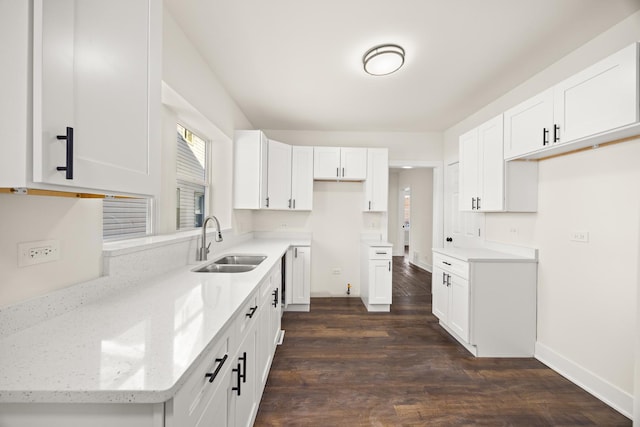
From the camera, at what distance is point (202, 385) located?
87 cm

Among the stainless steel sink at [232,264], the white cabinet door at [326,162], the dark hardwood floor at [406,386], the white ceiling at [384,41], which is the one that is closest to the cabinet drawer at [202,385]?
the dark hardwood floor at [406,386]

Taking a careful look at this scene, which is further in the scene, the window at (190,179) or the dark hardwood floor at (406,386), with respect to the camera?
the window at (190,179)

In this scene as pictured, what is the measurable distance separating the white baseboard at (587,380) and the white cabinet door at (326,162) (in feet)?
9.90

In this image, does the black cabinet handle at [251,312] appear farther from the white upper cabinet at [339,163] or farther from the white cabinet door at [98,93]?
the white upper cabinet at [339,163]

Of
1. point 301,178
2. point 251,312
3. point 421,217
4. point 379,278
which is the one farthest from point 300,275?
point 421,217

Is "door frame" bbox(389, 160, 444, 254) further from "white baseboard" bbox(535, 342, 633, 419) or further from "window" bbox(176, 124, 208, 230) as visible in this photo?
"window" bbox(176, 124, 208, 230)

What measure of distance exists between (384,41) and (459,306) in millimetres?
2560

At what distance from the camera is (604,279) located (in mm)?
1939

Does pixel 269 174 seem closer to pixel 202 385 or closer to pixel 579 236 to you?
pixel 202 385

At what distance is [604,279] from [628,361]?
54 cm

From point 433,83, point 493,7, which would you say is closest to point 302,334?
point 433,83

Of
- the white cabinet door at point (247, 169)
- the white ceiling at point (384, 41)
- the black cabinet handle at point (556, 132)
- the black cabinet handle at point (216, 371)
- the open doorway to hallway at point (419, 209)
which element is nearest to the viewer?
the black cabinet handle at point (216, 371)

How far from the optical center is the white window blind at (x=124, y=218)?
5.37ft

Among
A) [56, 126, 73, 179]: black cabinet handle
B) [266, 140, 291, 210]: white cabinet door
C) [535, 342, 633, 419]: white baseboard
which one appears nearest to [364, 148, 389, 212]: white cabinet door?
[266, 140, 291, 210]: white cabinet door
